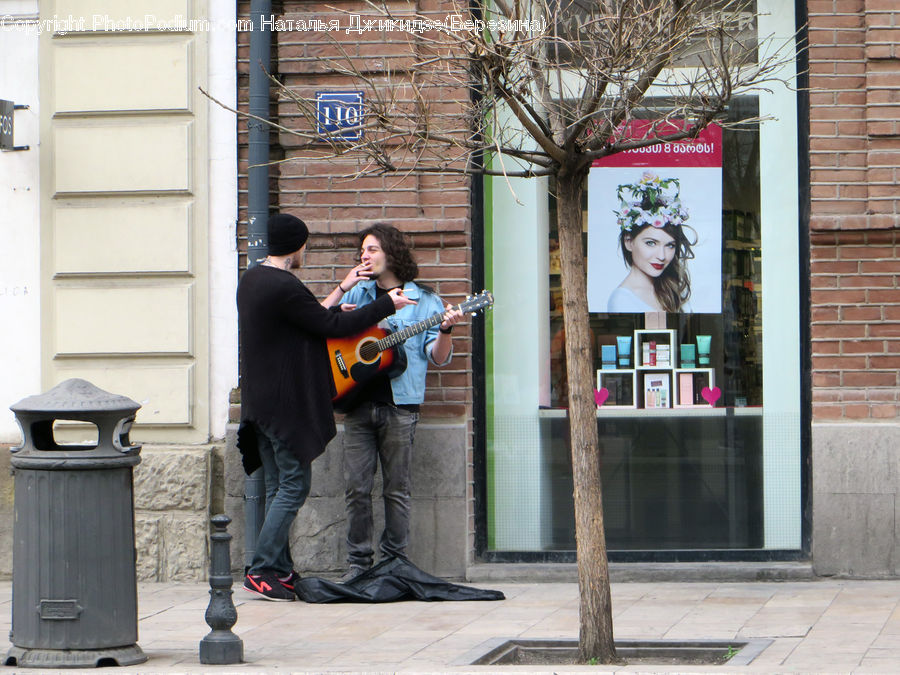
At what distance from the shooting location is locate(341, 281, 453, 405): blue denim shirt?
24.9ft

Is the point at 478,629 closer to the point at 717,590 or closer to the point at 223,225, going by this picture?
the point at 717,590

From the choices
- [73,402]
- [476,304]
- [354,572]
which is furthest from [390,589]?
[73,402]

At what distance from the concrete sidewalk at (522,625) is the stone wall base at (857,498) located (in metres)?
0.14

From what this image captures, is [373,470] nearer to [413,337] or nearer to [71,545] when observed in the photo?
[413,337]

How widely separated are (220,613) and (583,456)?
168 cm

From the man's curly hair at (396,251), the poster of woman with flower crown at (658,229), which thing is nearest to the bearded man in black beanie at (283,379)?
the man's curly hair at (396,251)

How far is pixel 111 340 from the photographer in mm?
8375

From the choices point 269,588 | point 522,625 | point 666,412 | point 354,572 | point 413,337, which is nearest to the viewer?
point 522,625

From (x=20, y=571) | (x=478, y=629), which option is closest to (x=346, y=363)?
(x=478, y=629)

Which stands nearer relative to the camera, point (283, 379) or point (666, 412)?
point (283, 379)

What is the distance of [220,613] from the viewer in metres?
5.73

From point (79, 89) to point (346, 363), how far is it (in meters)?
2.57

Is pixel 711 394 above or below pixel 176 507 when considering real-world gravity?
above

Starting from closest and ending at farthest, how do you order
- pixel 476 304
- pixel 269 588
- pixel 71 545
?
pixel 71 545 < pixel 476 304 < pixel 269 588
